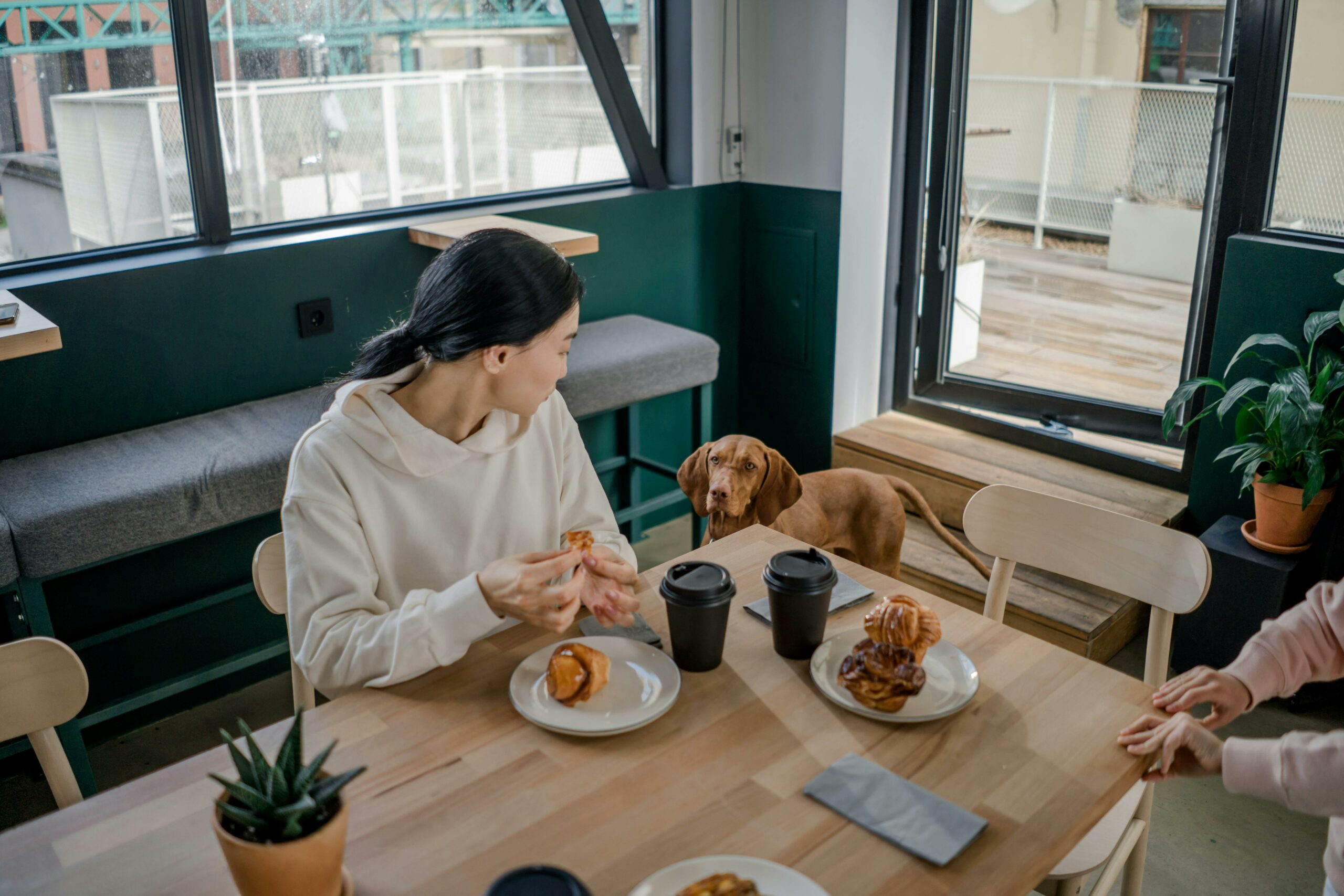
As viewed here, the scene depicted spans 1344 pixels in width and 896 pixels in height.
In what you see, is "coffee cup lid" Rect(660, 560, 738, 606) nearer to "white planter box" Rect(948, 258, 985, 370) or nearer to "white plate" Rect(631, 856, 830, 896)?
"white plate" Rect(631, 856, 830, 896)

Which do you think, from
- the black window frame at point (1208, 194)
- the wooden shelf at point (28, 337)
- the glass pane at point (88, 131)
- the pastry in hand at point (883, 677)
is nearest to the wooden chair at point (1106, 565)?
the pastry in hand at point (883, 677)

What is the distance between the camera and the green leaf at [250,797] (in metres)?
0.90

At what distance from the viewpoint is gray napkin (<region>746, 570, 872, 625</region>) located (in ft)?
5.09

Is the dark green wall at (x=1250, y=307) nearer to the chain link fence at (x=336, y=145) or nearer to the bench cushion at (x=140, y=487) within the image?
the chain link fence at (x=336, y=145)

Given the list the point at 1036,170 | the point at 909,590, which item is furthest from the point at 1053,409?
the point at 909,590

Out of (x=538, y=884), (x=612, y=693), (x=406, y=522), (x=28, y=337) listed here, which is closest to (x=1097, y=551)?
(x=612, y=693)

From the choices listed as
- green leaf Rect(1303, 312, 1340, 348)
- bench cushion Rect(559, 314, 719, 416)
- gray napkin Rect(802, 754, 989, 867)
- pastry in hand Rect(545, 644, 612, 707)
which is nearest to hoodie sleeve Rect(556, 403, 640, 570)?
pastry in hand Rect(545, 644, 612, 707)

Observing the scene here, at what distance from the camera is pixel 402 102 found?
10.8 ft

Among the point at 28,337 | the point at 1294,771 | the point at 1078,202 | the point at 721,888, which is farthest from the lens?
the point at 1078,202

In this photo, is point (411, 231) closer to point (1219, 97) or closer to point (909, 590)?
point (909, 590)

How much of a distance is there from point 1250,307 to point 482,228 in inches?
81.4

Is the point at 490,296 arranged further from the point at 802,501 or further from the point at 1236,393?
the point at 1236,393

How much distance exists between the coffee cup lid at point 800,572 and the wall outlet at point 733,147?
8.93 feet

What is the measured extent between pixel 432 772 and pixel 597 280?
2.61 metres
